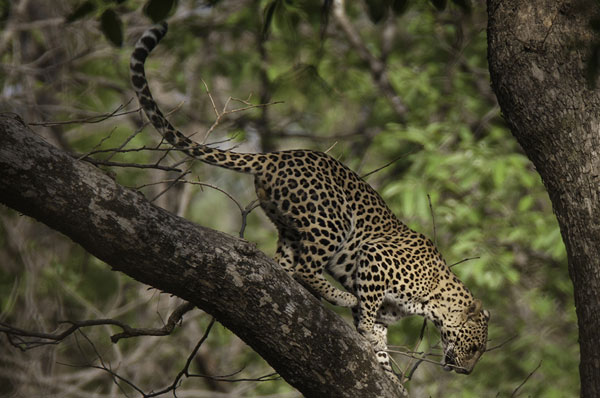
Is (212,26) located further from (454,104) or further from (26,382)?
(26,382)

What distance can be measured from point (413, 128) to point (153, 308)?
4691 mm

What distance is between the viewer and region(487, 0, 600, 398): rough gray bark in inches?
156

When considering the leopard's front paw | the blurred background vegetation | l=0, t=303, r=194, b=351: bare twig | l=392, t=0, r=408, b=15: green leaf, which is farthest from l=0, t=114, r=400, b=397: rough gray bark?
the blurred background vegetation

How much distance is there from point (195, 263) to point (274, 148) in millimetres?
10220

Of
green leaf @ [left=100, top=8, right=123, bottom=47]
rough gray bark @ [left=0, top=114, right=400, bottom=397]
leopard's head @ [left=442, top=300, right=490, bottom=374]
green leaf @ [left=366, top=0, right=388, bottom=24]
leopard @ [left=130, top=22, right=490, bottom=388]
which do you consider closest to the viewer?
rough gray bark @ [left=0, top=114, right=400, bottom=397]

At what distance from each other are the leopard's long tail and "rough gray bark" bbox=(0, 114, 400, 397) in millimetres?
1288

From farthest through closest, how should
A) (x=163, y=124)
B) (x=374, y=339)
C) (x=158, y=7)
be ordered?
(x=374, y=339) < (x=163, y=124) < (x=158, y=7)

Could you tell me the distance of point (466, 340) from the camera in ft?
20.2

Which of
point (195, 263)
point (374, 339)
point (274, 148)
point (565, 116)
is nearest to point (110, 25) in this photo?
point (195, 263)

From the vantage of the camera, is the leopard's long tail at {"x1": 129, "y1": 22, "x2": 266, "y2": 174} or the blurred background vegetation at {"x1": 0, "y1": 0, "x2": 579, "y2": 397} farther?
the blurred background vegetation at {"x1": 0, "y1": 0, "x2": 579, "y2": 397}

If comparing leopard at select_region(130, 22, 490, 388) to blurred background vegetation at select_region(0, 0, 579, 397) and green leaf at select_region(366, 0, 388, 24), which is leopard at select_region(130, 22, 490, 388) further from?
blurred background vegetation at select_region(0, 0, 579, 397)

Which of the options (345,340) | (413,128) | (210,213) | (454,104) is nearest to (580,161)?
(345,340)

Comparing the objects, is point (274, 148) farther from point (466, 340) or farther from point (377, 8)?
point (377, 8)

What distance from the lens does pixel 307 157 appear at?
571 cm
